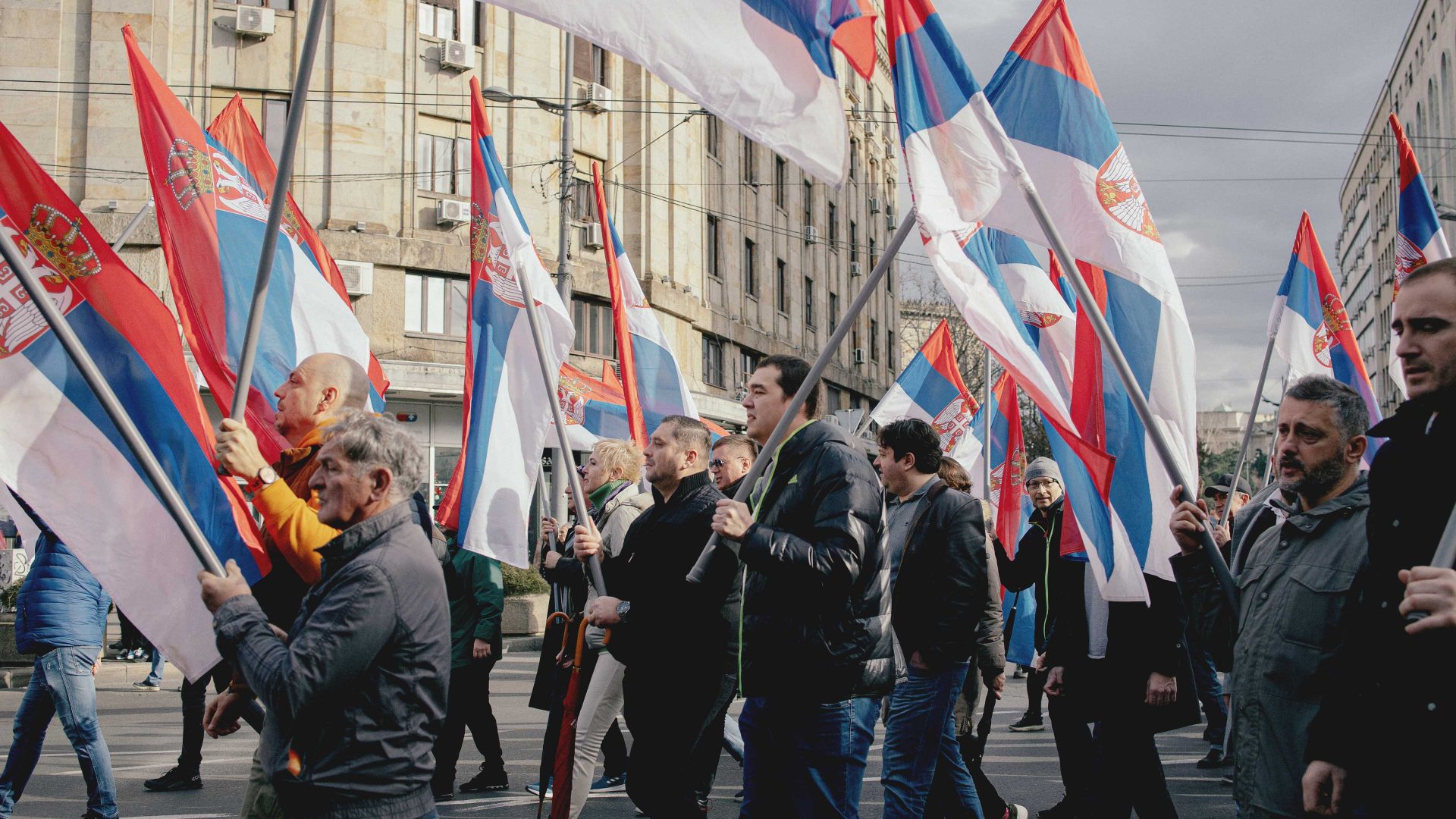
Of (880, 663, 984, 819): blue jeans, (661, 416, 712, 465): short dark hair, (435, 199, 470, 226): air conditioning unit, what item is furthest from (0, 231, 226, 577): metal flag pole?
(435, 199, 470, 226): air conditioning unit

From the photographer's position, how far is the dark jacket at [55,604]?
6199 mm

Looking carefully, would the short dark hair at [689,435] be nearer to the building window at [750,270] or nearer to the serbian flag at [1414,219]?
the serbian flag at [1414,219]

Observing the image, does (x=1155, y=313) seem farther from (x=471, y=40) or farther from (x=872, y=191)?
(x=872, y=191)

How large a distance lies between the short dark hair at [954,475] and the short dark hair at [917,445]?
0.46 m

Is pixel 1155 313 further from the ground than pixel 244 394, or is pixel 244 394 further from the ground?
pixel 1155 313

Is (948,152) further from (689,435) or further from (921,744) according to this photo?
(921,744)

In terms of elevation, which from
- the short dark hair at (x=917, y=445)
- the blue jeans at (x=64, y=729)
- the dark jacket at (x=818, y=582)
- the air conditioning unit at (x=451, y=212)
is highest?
the air conditioning unit at (x=451, y=212)

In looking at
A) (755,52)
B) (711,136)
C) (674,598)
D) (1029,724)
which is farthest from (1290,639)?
(711,136)

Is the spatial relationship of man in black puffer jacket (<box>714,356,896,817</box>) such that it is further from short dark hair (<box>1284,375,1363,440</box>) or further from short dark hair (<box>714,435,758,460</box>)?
short dark hair (<box>714,435,758,460</box>)

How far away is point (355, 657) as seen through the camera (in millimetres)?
3098

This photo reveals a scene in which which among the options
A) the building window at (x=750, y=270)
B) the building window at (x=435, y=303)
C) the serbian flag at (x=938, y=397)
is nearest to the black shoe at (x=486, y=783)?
the serbian flag at (x=938, y=397)

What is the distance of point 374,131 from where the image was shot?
24.7m

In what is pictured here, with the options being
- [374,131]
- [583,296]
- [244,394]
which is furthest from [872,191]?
[244,394]

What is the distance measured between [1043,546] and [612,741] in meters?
2.74
